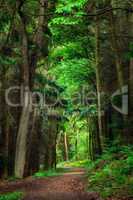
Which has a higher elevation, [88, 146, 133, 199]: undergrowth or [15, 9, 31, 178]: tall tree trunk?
[15, 9, 31, 178]: tall tree trunk

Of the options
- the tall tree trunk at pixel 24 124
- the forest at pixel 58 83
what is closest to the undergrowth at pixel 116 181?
the forest at pixel 58 83

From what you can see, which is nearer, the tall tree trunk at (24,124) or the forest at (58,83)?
the forest at (58,83)

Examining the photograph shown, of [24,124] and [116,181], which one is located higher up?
[24,124]

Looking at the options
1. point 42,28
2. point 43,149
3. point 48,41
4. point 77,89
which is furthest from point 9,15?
point 43,149

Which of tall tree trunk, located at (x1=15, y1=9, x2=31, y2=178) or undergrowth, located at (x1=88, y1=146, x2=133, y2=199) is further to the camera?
tall tree trunk, located at (x1=15, y1=9, x2=31, y2=178)

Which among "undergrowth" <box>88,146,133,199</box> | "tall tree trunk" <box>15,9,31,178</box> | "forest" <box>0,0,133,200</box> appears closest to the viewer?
"undergrowth" <box>88,146,133,199</box>

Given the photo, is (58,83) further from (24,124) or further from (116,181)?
(116,181)

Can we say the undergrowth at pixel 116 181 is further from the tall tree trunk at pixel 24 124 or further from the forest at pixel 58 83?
the tall tree trunk at pixel 24 124

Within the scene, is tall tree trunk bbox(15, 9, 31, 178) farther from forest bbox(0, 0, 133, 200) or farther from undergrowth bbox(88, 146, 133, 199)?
undergrowth bbox(88, 146, 133, 199)

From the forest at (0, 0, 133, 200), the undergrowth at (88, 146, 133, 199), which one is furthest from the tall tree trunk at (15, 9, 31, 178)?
the undergrowth at (88, 146, 133, 199)

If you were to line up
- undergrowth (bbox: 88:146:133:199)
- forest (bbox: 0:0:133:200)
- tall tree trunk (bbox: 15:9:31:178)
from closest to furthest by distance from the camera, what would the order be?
undergrowth (bbox: 88:146:133:199), forest (bbox: 0:0:133:200), tall tree trunk (bbox: 15:9:31:178)

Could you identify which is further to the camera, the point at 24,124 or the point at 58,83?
the point at 58,83

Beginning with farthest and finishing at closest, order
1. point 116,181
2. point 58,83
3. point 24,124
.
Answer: point 58,83 < point 24,124 < point 116,181

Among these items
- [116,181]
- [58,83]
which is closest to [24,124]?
[58,83]
